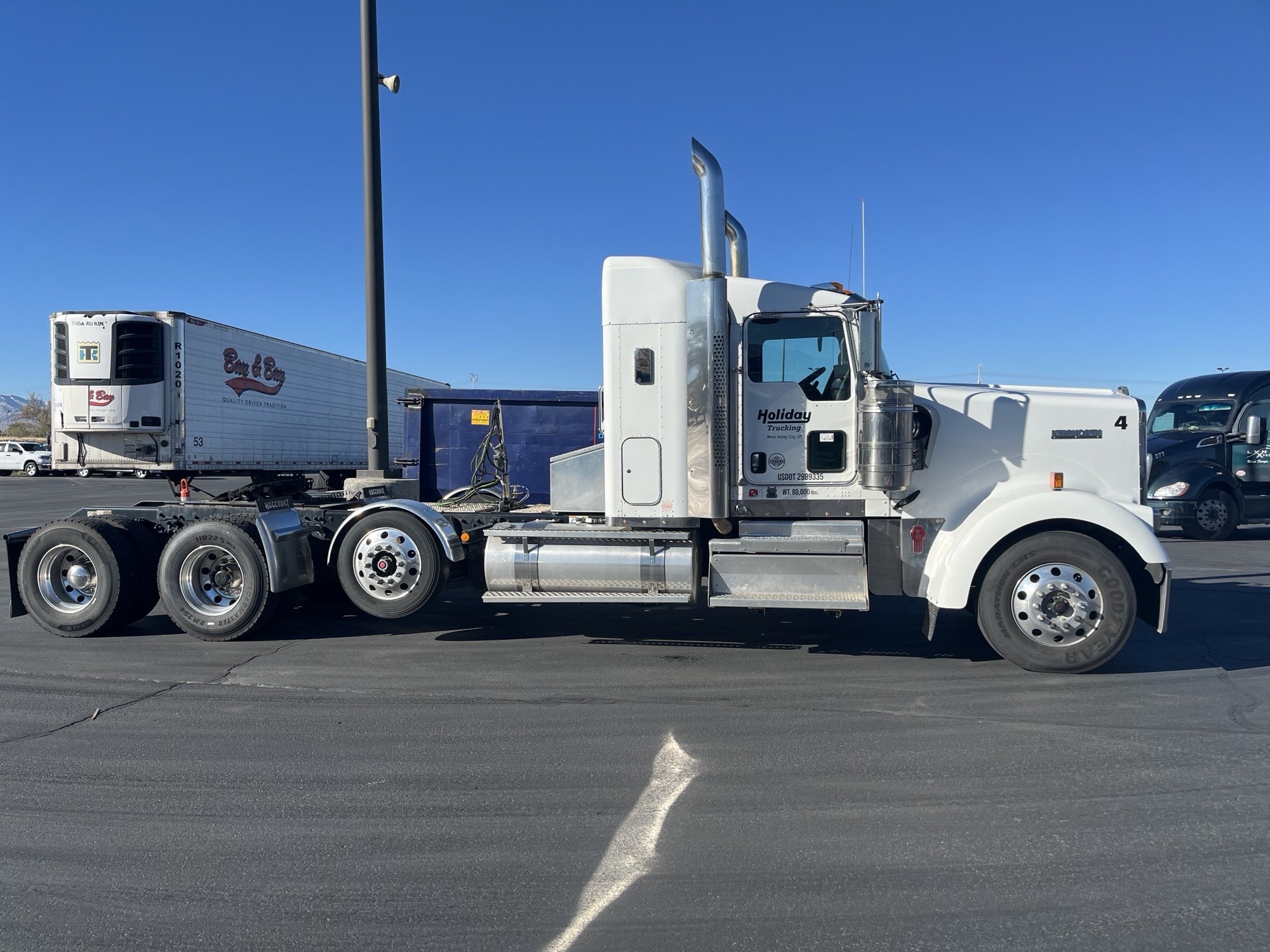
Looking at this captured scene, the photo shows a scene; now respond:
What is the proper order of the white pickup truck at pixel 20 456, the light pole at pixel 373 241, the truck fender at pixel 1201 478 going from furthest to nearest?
1. the white pickup truck at pixel 20 456
2. the truck fender at pixel 1201 478
3. the light pole at pixel 373 241

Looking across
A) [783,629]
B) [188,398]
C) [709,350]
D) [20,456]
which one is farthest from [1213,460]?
[20,456]

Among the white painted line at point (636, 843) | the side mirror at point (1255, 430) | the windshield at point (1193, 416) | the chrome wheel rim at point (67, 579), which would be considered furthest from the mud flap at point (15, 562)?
the windshield at point (1193, 416)

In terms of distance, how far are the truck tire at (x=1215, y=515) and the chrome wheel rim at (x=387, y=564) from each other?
13666mm

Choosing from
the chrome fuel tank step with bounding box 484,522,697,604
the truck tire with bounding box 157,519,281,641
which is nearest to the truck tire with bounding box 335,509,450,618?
the chrome fuel tank step with bounding box 484,522,697,604

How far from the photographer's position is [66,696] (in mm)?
5762

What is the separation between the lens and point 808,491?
260 inches

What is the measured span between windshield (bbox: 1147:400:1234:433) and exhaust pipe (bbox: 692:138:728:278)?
1335cm

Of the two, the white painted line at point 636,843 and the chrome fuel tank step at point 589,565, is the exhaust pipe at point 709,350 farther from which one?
the white painted line at point 636,843

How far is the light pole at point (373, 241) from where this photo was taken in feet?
33.8

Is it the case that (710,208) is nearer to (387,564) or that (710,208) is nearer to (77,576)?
(387,564)

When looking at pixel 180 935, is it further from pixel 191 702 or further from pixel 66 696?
pixel 66 696

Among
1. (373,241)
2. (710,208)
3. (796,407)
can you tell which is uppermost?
(373,241)

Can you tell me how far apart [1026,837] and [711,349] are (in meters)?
3.92

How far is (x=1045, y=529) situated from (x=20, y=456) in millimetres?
44122
